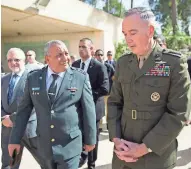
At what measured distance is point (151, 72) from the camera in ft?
6.91

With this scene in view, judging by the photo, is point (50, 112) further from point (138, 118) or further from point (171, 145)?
point (171, 145)

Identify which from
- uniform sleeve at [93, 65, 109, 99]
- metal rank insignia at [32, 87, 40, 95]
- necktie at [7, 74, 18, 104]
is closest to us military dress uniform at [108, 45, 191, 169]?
metal rank insignia at [32, 87, 40, 95]

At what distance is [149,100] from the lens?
2.07 metres

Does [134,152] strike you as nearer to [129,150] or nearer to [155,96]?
[129,150]

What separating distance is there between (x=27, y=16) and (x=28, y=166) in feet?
31.4

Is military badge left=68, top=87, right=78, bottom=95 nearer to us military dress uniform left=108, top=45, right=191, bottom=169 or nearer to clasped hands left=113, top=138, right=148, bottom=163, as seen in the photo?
us military dress uniform left=108, top=45, right=191, bottom=169

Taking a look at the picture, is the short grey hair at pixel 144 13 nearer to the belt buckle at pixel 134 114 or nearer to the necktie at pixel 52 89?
the belt buckle at pixel 134 114

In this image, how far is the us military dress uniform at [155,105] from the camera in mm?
1999

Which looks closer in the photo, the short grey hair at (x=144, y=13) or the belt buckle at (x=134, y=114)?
the short grey hair at (x=144, y=13)

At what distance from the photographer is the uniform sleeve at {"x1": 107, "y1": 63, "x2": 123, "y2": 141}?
2.25 m

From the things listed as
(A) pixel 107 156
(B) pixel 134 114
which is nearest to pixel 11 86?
(B) pixel 134 114

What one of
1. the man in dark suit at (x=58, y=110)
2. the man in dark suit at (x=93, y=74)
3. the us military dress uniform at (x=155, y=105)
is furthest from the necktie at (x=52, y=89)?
the man in dark suit at (x=93, y=74)

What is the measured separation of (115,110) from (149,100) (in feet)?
1.07

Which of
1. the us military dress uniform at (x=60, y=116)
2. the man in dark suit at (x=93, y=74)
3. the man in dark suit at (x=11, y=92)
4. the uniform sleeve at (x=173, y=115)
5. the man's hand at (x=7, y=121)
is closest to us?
the uniform sleeve at (x=173, y=115)
